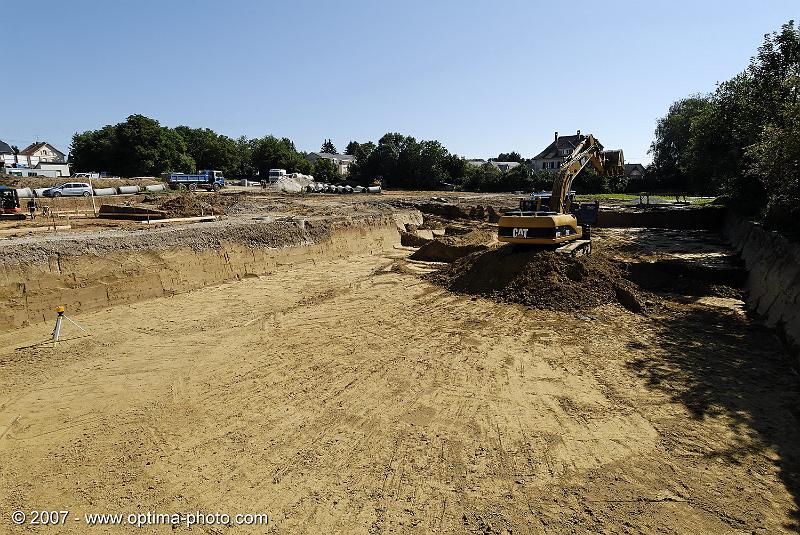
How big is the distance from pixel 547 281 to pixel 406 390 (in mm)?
5677

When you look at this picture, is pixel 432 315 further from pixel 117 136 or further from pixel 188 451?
pixel 117 136

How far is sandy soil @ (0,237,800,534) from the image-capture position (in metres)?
4.18

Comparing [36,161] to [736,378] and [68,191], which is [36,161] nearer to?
[68,191]

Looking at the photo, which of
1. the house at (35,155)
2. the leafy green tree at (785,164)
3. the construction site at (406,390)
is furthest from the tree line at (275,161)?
the construction site at (406,390)

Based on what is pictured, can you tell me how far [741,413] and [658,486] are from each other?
7.57 ft

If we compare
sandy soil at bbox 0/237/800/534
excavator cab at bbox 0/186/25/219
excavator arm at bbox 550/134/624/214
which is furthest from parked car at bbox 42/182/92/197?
excavator arm at bbox 550/134/624/214

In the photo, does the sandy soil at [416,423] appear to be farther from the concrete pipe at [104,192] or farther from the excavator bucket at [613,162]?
the concrete pipe at [104,192]

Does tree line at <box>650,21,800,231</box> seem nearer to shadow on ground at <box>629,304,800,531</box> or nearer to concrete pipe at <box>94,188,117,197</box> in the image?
shadow on ground at <box>629,304,800,531</box>

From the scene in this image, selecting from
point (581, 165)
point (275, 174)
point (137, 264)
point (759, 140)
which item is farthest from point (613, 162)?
point (275, 174)

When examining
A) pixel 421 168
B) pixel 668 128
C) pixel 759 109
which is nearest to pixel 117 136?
pixel 421 168

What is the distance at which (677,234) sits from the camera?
848 inches

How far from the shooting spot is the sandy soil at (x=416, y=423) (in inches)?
165

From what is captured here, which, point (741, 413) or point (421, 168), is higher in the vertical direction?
point (421, 168)

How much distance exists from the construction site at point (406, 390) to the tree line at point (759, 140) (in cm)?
161
